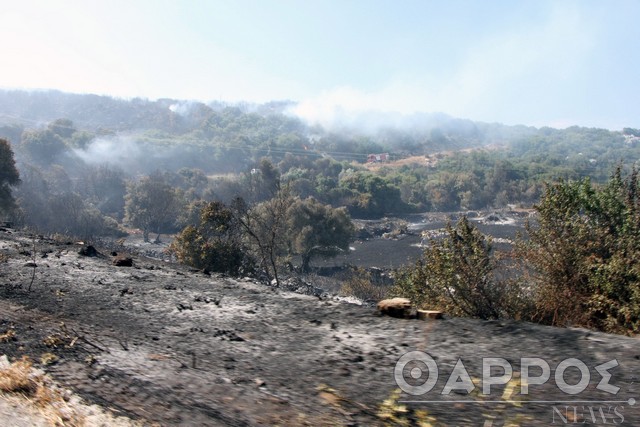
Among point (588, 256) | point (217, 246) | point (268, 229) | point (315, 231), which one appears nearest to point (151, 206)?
point (315, 231)

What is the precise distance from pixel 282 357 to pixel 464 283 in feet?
16.5

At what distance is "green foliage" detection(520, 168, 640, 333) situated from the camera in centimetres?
682

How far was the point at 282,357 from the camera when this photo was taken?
4484 millimetres

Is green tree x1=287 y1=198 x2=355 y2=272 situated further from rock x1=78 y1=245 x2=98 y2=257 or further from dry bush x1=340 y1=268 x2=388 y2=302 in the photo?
rock x1=78 y1=245 x2=98 y2=257

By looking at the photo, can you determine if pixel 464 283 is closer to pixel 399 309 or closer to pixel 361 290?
pixel 399 309

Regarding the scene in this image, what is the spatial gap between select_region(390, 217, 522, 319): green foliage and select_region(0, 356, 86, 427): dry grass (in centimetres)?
642

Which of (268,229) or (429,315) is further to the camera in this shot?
(268,229)

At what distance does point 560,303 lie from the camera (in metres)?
7.16

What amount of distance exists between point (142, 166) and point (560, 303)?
9510cm

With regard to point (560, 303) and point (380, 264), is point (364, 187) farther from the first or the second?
point (560, 303)

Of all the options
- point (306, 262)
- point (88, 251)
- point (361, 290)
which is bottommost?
point (306, 262)

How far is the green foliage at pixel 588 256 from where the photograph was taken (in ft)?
22.4

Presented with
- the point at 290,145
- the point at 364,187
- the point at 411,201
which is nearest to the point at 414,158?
the point at 290,145

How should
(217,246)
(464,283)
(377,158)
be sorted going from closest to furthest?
(464,283) < (217,246) < (377,158)
